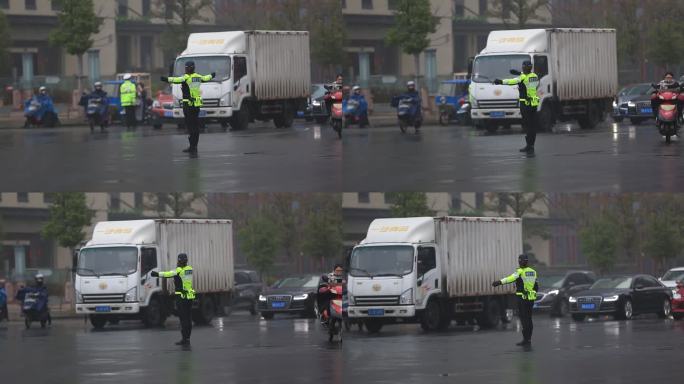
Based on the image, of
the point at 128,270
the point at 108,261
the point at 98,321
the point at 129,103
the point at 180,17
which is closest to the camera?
the point at 128,270

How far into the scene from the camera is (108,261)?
113 ft

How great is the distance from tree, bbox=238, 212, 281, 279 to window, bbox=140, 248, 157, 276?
108 feet

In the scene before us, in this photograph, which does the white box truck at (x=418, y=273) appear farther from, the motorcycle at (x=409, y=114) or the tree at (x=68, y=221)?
the tree at (x=68, y=221)

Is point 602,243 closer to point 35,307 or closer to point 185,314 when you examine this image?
point 35,307

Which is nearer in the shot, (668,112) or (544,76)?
(668,112)

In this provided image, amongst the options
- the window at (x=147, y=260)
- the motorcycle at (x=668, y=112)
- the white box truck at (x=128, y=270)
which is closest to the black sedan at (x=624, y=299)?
the motorcycle at (x=668, y=112)

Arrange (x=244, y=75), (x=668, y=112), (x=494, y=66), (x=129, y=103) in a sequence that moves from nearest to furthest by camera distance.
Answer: (x=668, y=112), (x=494, y=66), (x=244, y=75), (x=129, y=103)

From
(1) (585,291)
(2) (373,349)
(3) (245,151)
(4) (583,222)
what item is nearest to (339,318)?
(2) (373,349)

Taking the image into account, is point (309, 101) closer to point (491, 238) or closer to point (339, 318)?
point (491, 238)

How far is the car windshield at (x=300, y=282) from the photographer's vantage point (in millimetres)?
40781

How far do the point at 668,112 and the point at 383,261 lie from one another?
24.0 ft

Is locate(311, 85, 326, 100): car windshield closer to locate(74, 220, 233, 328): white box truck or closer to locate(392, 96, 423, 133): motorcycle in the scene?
locate(392, 96, 423, 133): motorcycle

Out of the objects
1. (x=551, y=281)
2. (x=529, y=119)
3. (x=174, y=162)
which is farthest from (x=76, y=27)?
(x=529, y=119)

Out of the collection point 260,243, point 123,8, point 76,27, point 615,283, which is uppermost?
point 123,8
